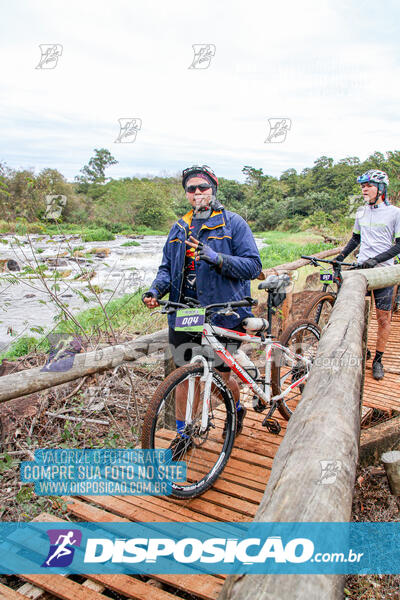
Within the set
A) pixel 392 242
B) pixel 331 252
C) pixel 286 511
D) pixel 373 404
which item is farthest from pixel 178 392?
pixel 331 252

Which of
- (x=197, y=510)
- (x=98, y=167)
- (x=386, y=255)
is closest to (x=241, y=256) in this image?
(x=197, y=510)

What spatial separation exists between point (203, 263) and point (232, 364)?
0.63 metres

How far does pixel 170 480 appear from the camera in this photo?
7.47ft

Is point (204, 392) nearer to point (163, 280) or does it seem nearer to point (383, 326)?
point (163, 280)

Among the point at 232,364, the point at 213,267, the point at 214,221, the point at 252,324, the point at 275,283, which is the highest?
the point at 214,221

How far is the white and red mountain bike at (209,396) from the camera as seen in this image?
222cm

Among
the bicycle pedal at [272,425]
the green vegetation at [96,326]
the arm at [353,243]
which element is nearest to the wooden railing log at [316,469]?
the bicycle pedal at [272,425]

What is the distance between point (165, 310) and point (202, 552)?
47.7 inches

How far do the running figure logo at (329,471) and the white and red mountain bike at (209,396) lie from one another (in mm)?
1210

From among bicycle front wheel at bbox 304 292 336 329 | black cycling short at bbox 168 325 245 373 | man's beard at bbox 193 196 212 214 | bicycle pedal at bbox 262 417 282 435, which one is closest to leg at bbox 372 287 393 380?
bicycle front wheel at bbox 304 292 336 329

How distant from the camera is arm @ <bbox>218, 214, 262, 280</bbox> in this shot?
95.3 inches

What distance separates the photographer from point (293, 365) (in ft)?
10.6

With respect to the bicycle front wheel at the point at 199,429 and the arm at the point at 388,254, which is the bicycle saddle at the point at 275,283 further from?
the arm at the point at 388,254

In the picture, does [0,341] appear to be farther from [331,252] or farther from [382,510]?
[382,510]
